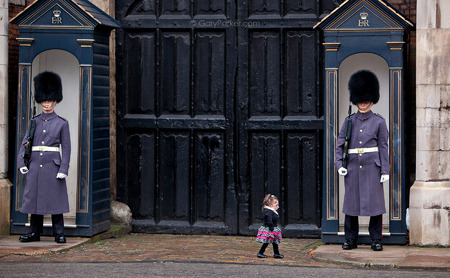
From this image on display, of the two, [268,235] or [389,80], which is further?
[389,80]

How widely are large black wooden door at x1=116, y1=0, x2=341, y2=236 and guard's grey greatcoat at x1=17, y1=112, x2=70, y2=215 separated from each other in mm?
1291

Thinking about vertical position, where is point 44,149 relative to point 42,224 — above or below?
above

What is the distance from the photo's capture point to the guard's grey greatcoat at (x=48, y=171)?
10719mm

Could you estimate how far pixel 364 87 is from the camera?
1053cm

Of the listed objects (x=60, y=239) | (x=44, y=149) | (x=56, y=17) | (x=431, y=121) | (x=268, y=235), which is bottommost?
(x=60, y=239)

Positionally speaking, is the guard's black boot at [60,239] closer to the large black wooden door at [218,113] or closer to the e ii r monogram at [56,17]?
the large black wooden door at [218,113]

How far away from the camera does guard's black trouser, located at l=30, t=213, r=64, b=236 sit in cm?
1073

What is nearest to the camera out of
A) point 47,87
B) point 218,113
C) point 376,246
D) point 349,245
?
point 376,246

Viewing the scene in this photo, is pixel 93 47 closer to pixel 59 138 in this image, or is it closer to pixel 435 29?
pixel 59 138

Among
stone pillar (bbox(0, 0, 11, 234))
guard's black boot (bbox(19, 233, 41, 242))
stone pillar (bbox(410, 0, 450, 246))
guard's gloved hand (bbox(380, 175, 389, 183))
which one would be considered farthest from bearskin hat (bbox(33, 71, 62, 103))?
stone pillar (bbox(410, 0, 450, 246))

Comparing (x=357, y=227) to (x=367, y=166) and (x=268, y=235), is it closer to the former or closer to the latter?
(x=367, y=166)

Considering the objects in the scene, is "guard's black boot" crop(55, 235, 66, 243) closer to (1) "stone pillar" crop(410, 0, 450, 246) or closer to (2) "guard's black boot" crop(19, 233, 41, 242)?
(2) "guard's black boot" crop(19, 233, 41, 242)

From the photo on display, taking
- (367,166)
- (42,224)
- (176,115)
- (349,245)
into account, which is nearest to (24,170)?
(42,224)

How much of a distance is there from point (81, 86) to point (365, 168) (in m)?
3.29
